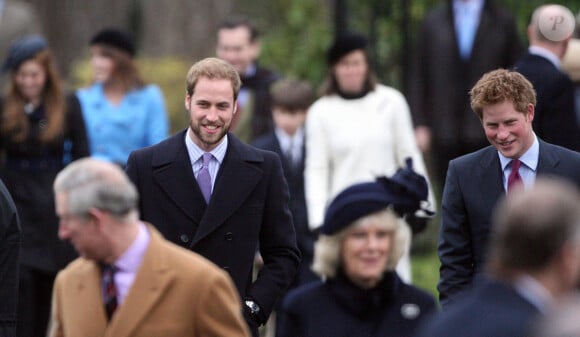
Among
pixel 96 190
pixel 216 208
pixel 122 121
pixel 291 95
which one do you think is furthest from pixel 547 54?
pixel 96 190

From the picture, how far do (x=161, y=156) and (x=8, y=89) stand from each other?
11.4 ft

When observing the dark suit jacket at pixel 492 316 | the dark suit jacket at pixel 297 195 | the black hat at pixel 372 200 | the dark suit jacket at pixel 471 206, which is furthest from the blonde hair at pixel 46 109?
the dark suit jacket at pixel 492 316

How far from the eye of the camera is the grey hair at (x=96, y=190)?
5527mm

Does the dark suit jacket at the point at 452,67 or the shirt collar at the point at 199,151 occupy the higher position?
the shirt collar at the point at 199,151

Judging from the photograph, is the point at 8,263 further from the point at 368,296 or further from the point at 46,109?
the point at 46,109

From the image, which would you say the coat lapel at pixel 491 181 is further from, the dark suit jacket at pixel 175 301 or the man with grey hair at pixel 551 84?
the dark suit jacket at pixel 175 301

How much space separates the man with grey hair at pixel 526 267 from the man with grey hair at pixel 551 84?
14.2 feet

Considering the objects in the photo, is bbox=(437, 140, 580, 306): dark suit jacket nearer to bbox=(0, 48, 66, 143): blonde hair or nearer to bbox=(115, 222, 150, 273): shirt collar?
bbox=(115, 222, 150, 273): shirt collar

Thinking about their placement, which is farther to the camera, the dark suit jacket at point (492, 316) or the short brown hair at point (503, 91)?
the short brown hair at point (503, 91)

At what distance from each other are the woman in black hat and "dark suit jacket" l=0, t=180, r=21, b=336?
11.5ft

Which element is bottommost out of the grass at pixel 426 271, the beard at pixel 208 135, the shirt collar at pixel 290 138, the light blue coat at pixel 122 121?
the grass at pixel 426 271

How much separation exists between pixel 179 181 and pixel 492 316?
3.03m

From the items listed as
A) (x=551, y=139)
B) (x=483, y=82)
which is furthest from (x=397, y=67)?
(x=483, y=82)

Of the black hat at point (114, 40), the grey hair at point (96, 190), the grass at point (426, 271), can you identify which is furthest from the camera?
the grass at point (426, 271)
